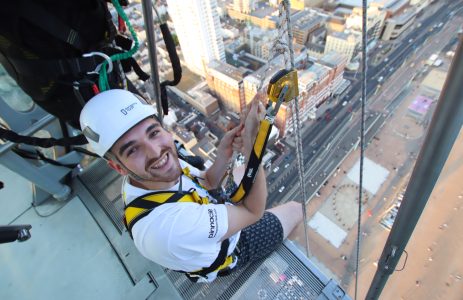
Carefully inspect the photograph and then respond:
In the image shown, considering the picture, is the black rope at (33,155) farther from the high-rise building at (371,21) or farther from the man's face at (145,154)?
the high-rise building at (371,21)

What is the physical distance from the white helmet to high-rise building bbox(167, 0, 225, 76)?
11133mm

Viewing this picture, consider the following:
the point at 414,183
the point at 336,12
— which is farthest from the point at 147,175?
the point at 336,12

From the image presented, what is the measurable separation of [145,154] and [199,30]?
11759mm

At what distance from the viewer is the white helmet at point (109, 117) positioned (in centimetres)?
101

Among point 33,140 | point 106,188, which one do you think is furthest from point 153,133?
point 106,188

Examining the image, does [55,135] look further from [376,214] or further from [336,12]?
[336,12]

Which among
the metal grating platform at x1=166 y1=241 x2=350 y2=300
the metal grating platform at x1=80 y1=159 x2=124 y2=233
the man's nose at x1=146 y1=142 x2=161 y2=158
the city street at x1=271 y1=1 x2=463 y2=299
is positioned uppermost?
the man's nose at x1=146 y1=142 x2=161 y2=158

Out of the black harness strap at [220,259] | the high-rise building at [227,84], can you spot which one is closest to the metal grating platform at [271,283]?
the black harness strap at [220,259]

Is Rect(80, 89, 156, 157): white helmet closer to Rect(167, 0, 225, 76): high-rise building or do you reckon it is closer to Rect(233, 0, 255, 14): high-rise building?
Rect(167, 0, 225, 76): high-rise building

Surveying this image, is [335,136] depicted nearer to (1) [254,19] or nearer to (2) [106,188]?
(2) [106,188]

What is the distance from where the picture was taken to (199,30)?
37.2 feet

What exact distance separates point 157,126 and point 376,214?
811 centimetres

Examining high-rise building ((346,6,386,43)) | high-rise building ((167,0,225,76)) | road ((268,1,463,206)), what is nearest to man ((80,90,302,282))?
road ((268,1,463,206))

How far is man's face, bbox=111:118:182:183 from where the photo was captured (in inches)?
40.7
